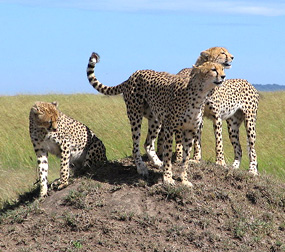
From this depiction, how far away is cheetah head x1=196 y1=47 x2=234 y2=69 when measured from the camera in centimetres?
841

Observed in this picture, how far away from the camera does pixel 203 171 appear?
8.02 metres

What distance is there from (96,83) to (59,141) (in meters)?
1.22

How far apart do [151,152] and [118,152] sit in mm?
6186

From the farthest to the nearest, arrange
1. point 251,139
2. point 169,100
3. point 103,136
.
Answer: point 103,136, point 251,139, point 169,100

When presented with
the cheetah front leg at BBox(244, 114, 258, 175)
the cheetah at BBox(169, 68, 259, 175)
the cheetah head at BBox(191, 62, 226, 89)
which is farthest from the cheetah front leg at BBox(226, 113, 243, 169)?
the cheetah head at BBox(191, 62, 226, 89)

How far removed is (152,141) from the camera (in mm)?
8289

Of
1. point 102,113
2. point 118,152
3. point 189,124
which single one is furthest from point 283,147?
point 189,124

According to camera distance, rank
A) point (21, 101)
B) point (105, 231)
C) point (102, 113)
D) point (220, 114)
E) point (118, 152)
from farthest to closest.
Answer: point (21, 101)
point (102, 113)
point (118, 152)
point (220, 114)
point (105, 231)

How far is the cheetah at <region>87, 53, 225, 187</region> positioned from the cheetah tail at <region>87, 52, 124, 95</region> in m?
0.02

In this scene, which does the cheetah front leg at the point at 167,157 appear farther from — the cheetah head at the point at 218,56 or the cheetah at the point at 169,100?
the cheetah head at the point at 218,56

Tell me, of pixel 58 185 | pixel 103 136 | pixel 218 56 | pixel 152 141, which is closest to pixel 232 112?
pixel 218 56

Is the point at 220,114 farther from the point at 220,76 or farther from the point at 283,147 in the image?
the point at 283,147

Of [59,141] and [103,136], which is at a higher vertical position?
[59,141]

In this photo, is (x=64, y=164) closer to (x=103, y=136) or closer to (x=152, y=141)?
(x=152, y=141)
